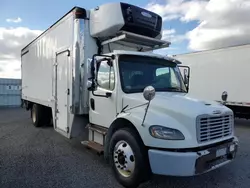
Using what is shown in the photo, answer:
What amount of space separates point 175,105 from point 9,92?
20652mm

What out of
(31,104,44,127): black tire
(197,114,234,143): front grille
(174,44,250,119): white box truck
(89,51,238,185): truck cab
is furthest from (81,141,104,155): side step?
(174,44,250,119): white box truck

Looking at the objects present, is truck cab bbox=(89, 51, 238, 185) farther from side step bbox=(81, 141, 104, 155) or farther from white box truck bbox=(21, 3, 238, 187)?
side step bbox=(81, 141, 104, 155)

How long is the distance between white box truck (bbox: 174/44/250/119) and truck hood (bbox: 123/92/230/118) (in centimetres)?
609

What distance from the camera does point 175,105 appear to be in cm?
379

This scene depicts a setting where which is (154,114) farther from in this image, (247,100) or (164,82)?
(247,100)

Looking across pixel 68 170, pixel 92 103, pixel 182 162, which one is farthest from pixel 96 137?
pixel 182 162

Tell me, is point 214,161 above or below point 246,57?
below

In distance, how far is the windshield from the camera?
4523mm

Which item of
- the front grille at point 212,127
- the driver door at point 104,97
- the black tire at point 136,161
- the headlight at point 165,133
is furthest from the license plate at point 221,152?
the driver door at point 104,97

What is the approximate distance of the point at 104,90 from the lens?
4785 mm

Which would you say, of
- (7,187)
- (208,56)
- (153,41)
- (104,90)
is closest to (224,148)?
(104,90)

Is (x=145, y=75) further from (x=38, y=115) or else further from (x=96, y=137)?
(x=38, y=115)

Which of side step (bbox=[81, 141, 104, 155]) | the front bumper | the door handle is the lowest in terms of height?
side step (bbox=[81, 141, 104, 155])

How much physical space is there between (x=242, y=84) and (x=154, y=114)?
8561mm
